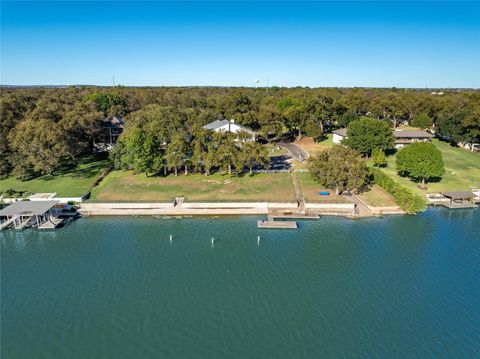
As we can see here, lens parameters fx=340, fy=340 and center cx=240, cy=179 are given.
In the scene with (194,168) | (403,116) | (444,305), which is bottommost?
(444,305)

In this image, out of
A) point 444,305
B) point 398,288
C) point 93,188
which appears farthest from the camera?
point 93,188

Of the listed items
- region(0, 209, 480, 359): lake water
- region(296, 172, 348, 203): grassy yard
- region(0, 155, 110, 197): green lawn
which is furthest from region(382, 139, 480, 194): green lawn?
region(0, 155, 110, 197): green lawn

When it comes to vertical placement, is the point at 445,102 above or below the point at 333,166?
above

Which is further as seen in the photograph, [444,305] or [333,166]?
[333,166]

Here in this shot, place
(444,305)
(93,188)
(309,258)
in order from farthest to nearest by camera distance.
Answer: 1. (93,188)
2. (309,258)
3. (444,305)

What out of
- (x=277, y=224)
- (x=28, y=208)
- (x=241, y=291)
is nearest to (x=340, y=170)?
(x=277, y=224)

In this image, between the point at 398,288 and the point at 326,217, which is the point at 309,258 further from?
the point at 326,217

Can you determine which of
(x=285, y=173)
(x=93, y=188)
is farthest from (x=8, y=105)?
(x=285, y=173)
